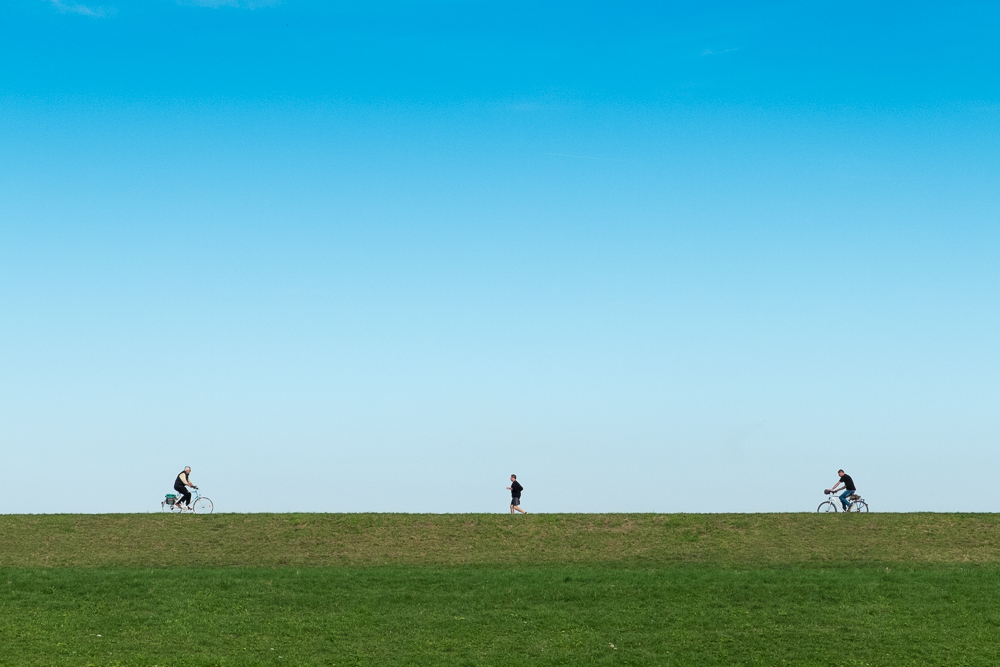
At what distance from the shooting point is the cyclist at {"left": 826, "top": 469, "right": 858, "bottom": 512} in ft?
142


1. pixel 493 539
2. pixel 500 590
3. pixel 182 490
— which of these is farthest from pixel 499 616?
pixel 182 490

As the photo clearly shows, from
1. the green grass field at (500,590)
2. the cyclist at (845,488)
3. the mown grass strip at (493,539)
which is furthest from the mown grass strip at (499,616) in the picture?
the cyclist at (845,488)

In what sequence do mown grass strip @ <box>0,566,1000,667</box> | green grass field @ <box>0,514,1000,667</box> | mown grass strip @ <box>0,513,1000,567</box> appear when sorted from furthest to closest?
mown grass strip @ <box>0,513,1000,567</box> → green grass field @ <box>0,514,1000,667</box> → mown grass strip @ <box>0,566,1000,667</box>

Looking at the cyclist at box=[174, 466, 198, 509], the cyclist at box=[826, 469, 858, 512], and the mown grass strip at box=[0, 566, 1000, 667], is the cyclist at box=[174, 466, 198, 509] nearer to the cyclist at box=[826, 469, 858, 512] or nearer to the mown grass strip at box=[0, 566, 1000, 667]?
the mown grass strip at box=[0, 566, 1000, 667]

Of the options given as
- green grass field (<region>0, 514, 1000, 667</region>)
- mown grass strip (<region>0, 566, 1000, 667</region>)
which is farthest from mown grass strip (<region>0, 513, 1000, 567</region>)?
mown grass strip (<region>0, 566, 1000, 667</region>)

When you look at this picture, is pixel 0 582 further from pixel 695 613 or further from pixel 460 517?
pixel 695 613

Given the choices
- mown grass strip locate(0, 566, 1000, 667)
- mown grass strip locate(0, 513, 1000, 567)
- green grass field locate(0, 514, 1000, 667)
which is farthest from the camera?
mown grass strip locate(0, 513, 1000, 567)

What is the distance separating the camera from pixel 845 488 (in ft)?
143

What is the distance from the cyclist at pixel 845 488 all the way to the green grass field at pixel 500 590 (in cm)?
298

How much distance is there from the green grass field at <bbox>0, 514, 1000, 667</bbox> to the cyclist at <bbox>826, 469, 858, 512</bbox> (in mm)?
2979

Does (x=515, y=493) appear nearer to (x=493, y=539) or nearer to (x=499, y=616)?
(x=493, y=539)

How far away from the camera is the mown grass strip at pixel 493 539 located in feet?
116

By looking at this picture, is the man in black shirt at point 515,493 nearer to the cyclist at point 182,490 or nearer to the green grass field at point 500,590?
the green grass field at point 500,590

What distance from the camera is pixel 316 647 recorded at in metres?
25.0
